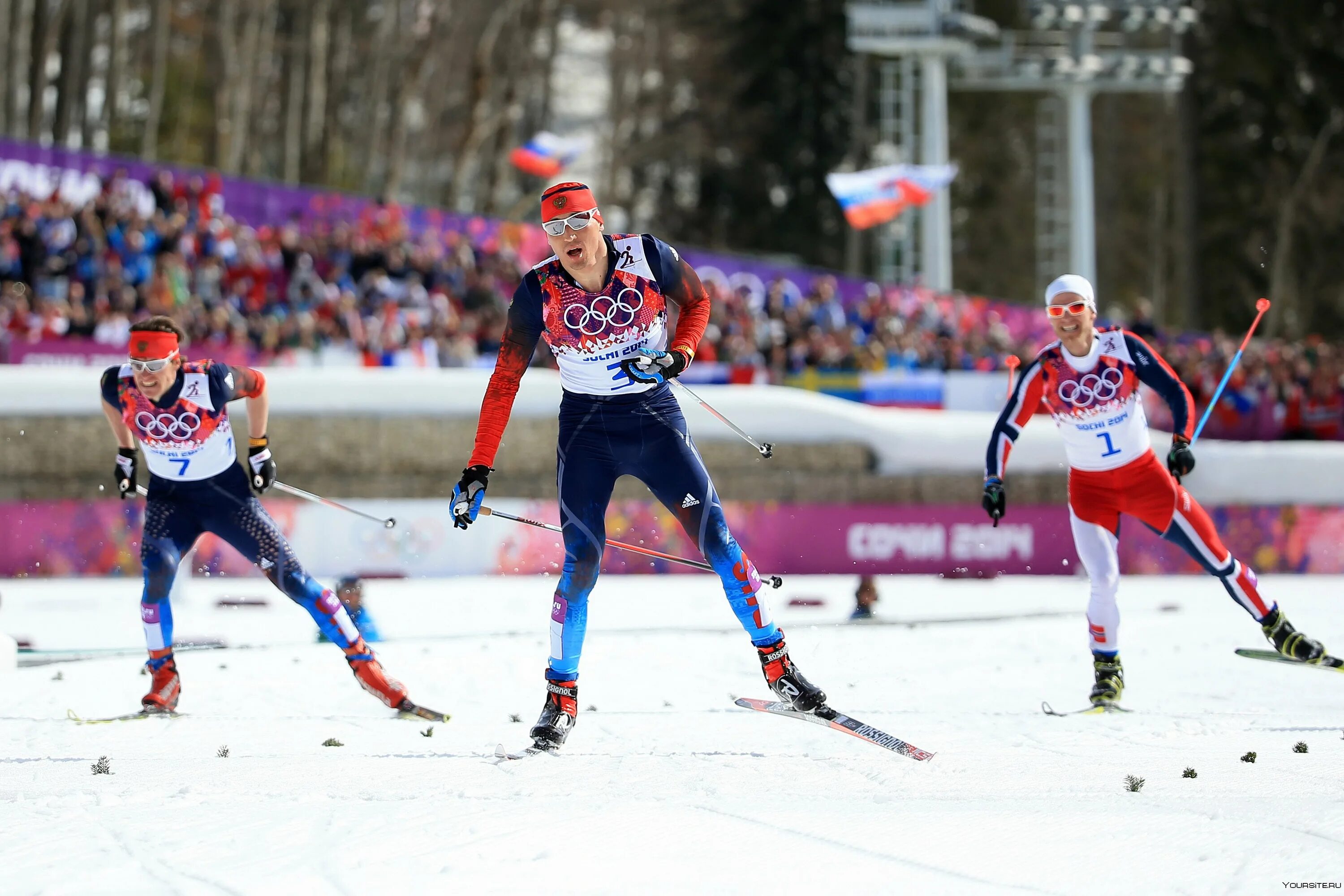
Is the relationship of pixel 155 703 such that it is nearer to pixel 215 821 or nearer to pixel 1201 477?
pixel 215 821

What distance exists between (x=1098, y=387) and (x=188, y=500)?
4662 mm

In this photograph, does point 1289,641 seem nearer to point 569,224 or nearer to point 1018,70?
point 569,224

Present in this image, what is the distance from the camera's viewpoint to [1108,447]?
7.71 meters

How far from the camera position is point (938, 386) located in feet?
61.7

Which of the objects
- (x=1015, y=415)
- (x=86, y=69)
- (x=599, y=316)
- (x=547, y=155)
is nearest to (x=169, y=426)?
(x=599, y=316)

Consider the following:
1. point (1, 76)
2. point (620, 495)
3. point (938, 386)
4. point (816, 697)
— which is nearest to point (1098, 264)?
point (938, 386)

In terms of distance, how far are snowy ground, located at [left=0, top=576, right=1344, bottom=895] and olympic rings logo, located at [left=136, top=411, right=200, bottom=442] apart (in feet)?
4.50

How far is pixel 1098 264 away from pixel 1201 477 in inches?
1179

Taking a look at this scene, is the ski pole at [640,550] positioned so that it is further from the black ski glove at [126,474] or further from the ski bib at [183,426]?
the black ski glove at [126,474]

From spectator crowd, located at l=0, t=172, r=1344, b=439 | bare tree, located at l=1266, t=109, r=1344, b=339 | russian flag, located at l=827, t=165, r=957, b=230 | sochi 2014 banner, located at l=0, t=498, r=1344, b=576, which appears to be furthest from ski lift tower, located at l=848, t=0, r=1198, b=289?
sochi 2014 banner, located at l=0, t=498, r=1344, b=576

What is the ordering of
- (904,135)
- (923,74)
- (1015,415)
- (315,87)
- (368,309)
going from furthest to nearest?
(315,87) → (904,135) → (923,74) → (368,309) → (1015,415)

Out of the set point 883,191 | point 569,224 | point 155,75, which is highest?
point 155,75

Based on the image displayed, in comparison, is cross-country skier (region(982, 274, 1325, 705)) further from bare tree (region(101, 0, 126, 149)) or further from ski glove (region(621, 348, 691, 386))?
bare tree (region(101, 0, 126, 149))

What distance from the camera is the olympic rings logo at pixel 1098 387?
766 cm
